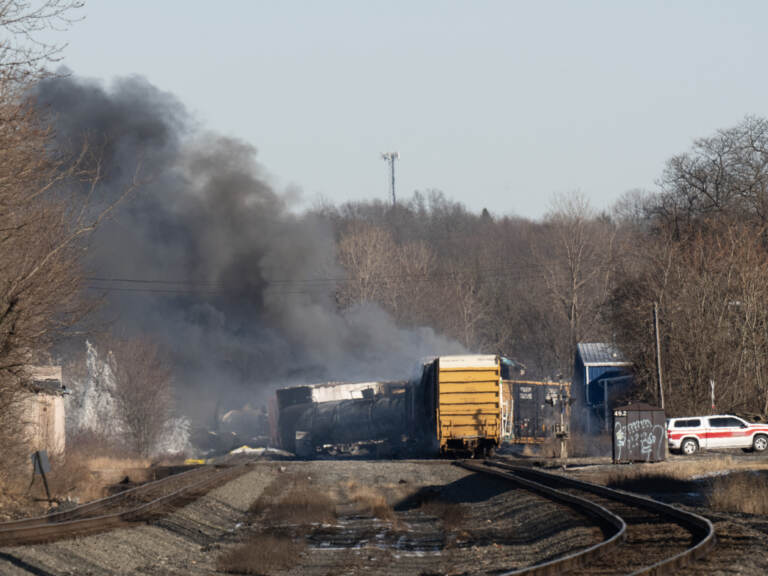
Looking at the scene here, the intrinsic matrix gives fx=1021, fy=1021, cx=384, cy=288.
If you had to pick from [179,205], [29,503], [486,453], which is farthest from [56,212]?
[179,205]

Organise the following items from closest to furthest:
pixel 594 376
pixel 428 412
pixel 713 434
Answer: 1. pixel 713 434
2. pixel 428 412
3. pixel 594 376

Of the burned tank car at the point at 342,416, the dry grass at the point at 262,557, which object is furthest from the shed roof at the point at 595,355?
the dry grass at the point at 262,557

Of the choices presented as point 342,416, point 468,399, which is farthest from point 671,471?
point 342,416

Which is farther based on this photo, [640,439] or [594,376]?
[594,376]

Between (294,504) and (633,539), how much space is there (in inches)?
397

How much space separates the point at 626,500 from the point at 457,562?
587cm

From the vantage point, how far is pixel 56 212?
2281 centimetres

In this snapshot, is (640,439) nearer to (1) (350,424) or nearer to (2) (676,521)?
(2) (676,521)

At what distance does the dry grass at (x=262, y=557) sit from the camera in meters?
13.6

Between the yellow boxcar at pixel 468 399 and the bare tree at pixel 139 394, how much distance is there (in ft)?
92.0

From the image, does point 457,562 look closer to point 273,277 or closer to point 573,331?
point 273,277

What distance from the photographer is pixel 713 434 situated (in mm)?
36500

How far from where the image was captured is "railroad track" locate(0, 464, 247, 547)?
14695 mm

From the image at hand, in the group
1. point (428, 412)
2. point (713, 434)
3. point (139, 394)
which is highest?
point (139, 394)
